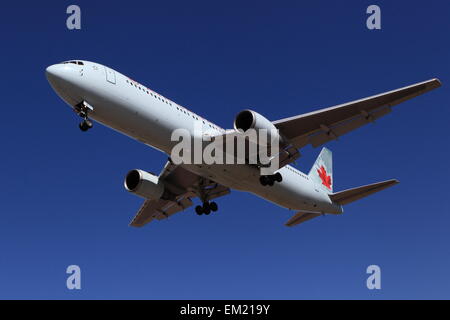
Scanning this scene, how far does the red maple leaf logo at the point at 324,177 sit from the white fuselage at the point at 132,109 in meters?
8.55

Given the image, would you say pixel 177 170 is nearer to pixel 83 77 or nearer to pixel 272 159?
pixel 272 159

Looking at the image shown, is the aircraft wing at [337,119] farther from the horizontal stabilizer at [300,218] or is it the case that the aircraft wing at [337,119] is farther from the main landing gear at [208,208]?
the horizontal stabilizer at [300,218]

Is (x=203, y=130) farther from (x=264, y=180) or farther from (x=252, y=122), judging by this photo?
(x=264, y=180)

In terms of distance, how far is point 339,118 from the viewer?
2831cm

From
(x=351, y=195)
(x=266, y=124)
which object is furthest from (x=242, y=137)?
(x=351, y=195)

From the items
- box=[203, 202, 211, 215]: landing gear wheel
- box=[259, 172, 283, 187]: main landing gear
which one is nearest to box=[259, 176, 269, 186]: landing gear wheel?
box=[259, 172, 283, 187]: main landing gear

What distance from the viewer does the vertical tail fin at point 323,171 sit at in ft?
121

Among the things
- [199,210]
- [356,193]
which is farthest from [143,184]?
[356,193]

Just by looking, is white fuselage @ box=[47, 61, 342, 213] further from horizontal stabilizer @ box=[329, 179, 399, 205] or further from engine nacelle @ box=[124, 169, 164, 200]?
horizontal stabilizer @ box=[329, 179, 399, 205]

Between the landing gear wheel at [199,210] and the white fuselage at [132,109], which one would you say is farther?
the landing gear wheel at [199,210]

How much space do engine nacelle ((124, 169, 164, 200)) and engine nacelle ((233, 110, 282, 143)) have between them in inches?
307

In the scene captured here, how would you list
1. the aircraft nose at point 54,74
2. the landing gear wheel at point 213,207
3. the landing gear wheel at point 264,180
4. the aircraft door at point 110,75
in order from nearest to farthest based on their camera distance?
the aircraft nose at point 54,74, the aircraft door at point 110,75, the landing gear wheel at point 264,180, the landing gear wheel at point 213,207

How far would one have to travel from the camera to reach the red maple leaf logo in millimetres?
37969

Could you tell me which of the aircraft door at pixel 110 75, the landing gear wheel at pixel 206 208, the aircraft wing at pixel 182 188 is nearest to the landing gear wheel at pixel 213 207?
the landing gear wheel at pixel 206 208
